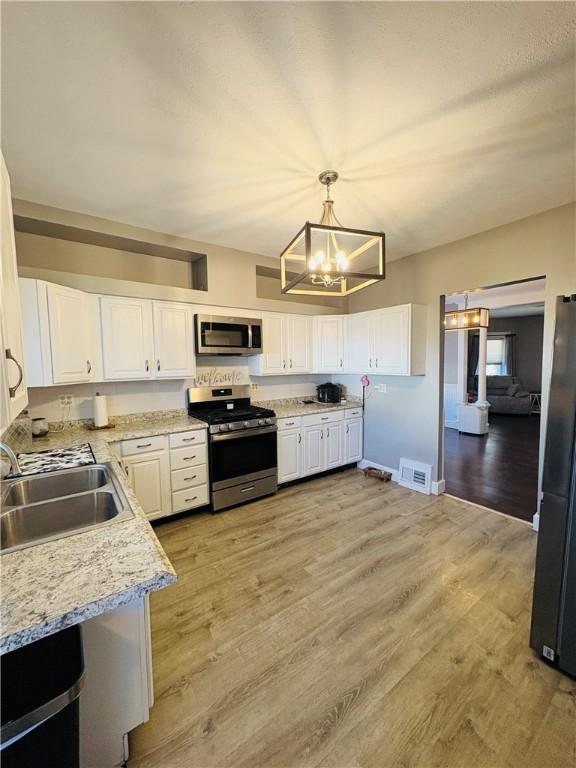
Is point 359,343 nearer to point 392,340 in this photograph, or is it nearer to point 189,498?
point 392,340

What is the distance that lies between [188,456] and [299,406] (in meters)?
1.71

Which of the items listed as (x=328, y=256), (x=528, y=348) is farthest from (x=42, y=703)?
(x=528, y=348)

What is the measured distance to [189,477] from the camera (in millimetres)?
3092

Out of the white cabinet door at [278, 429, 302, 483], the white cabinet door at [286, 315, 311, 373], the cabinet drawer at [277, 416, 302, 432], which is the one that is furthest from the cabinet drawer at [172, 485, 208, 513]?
the white cabinet door at [286, 315, 311, 373]

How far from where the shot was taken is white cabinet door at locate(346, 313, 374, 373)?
4.00 metres

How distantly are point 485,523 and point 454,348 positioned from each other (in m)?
4.94

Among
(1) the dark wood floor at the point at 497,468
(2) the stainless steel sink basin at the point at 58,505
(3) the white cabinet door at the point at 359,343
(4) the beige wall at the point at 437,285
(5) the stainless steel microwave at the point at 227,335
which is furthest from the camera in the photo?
(3) the white cabinet door at the point at 359,343

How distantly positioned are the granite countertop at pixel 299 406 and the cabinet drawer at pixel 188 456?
100 centimetres

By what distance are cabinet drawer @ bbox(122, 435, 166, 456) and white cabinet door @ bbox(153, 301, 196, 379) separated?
2.15 feet

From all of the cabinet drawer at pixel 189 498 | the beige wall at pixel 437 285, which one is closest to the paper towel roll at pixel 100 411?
the cabinet drawer at pixel 189 498

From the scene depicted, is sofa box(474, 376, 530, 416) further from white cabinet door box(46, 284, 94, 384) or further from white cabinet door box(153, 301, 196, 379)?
white cabinet door box(46, 284, 94, 384)

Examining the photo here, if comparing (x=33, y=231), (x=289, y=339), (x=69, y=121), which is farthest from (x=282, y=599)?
(x=33, y=231)

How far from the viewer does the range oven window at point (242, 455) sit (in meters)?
3.21

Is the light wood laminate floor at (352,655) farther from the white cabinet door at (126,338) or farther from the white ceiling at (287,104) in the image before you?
the white ceiling at (287,104)
